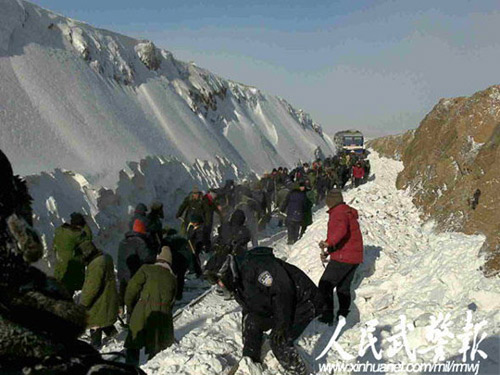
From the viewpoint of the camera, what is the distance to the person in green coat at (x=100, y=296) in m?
5.57

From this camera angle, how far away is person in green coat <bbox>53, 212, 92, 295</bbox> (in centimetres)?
667

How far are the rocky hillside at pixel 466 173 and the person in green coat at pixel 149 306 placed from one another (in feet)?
12.9

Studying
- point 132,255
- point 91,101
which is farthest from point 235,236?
point 91,101

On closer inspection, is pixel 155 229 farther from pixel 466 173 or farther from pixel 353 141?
pixel 353 141

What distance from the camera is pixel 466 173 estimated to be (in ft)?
40.8

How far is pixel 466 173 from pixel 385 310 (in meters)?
7.86

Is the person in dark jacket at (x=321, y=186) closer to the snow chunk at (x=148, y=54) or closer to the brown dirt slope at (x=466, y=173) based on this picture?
the brown dirt slope at (x=466, y=173)

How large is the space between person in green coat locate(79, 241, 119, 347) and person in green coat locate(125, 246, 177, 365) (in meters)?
0.86

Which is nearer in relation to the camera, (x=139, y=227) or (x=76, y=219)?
(x=139, y=227)

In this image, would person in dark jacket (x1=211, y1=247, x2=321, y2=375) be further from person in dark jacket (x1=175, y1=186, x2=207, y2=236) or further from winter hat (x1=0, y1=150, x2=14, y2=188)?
person in dark jacket (x1=175, y1=186, x2=207, y2=236)

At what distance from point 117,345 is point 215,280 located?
255cm

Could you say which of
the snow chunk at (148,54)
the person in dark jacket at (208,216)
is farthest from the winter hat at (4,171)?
the snow chunk at (148,54)

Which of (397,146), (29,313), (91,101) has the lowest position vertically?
(397,146)

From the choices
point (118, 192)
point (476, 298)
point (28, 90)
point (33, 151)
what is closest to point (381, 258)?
point (476, 298)
